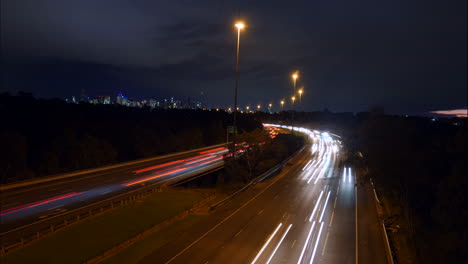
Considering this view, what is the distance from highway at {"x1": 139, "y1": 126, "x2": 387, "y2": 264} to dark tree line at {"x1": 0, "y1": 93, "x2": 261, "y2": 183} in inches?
782

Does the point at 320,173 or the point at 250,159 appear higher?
the point at 250,159

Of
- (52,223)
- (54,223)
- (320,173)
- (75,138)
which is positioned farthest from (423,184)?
(75,138)

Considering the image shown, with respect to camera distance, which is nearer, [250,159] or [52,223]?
[52,223]

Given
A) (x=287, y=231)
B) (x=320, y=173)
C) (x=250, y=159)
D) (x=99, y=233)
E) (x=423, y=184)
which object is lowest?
(x=99, y=233)

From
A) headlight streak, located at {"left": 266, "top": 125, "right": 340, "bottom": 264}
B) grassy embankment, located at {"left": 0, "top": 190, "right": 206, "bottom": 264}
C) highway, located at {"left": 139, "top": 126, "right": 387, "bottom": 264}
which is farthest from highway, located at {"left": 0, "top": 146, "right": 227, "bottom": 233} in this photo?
headlight streak, located at {"left": 266, "top": 125, "right": 340, "bottom": 264}

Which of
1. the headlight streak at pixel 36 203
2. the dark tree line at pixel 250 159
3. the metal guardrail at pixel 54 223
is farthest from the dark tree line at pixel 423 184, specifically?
the headlight streak at pixel 36 203

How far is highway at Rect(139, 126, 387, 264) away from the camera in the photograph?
11914mm

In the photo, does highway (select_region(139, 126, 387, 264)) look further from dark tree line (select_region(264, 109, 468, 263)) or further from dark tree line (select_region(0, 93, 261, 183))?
dark tree line (select_region(0, 93, 261, 183))

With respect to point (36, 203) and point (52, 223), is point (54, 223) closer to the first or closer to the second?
point (52, 223)

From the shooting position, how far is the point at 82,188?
2253 centimetres

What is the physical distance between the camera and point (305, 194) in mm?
21828

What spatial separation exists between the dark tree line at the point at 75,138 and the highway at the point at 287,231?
1985 centimetres

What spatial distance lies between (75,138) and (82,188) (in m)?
13.0

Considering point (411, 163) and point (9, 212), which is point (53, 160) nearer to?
point (9, 212)
